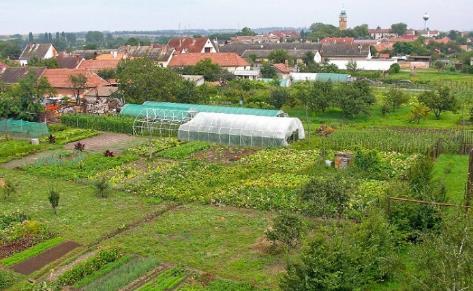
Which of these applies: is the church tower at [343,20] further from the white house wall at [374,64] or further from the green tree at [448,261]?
the green tree at [448,261]

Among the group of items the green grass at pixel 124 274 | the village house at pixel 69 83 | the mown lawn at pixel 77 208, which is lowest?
the green grass at pixel 124 274

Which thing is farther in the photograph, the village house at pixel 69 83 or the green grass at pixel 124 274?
the village house at pixel 69 83

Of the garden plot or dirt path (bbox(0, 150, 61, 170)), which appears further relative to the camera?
the garden plot

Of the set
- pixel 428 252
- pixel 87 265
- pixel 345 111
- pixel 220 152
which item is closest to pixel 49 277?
pixel 87 265

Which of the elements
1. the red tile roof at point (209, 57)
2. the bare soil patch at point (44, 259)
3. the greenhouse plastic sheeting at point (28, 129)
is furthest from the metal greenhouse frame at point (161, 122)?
the red tile roof at point (209, 57)

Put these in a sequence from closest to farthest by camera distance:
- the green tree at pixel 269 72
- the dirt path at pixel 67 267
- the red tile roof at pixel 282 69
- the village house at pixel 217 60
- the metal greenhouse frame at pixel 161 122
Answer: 1. the dirt path at pixel 67 267
2. the metal greenhouse frame at pixel 161 122
3. the green tree at pixel 269 72
4. the red tile roof at pixel 282 69
5. the village house at pixel 217 60

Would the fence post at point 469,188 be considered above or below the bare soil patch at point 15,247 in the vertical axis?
above

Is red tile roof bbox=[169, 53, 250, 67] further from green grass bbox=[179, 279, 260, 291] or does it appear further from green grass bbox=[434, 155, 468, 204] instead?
green grass bbox=[179, 279, 260, 291]

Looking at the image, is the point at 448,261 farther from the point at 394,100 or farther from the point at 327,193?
the point at 394,100

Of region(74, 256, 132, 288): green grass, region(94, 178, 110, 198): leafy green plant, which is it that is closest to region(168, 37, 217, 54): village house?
region(94, 178, 110, 198): leafy green plant
